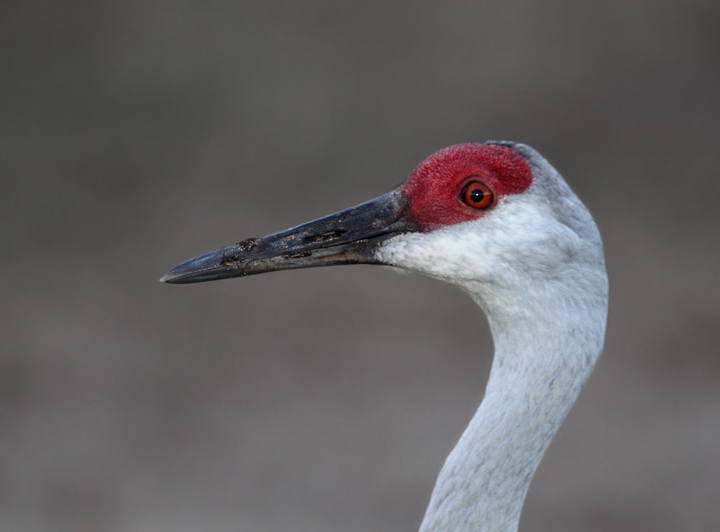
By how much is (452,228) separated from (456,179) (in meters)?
0.15

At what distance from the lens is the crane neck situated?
72.4 inches

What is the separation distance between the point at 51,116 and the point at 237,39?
2078 millimetres

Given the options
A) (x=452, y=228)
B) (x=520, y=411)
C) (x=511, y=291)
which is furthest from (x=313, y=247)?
(x=520, y=411)

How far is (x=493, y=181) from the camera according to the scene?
190 cm

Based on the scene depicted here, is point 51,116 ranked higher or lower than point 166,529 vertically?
higher

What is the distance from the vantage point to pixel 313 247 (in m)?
1.99

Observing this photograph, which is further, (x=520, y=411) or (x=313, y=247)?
(x=313, y=247)

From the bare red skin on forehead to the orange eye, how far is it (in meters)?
0.01

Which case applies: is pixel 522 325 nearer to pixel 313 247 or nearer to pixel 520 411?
pixel 520 411

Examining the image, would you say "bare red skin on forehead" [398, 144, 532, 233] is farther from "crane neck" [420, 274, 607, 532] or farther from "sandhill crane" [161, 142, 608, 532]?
"crane neck" [420, 274, 607, 532]

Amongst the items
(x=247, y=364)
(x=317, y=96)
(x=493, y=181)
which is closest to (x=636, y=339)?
(x=247, y=364)

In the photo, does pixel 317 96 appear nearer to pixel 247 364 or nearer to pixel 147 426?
pixel 247 364

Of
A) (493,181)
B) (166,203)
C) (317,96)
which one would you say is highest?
(317,96)

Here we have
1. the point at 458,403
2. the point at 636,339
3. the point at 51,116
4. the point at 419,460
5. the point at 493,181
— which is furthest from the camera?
the point at 51,116
